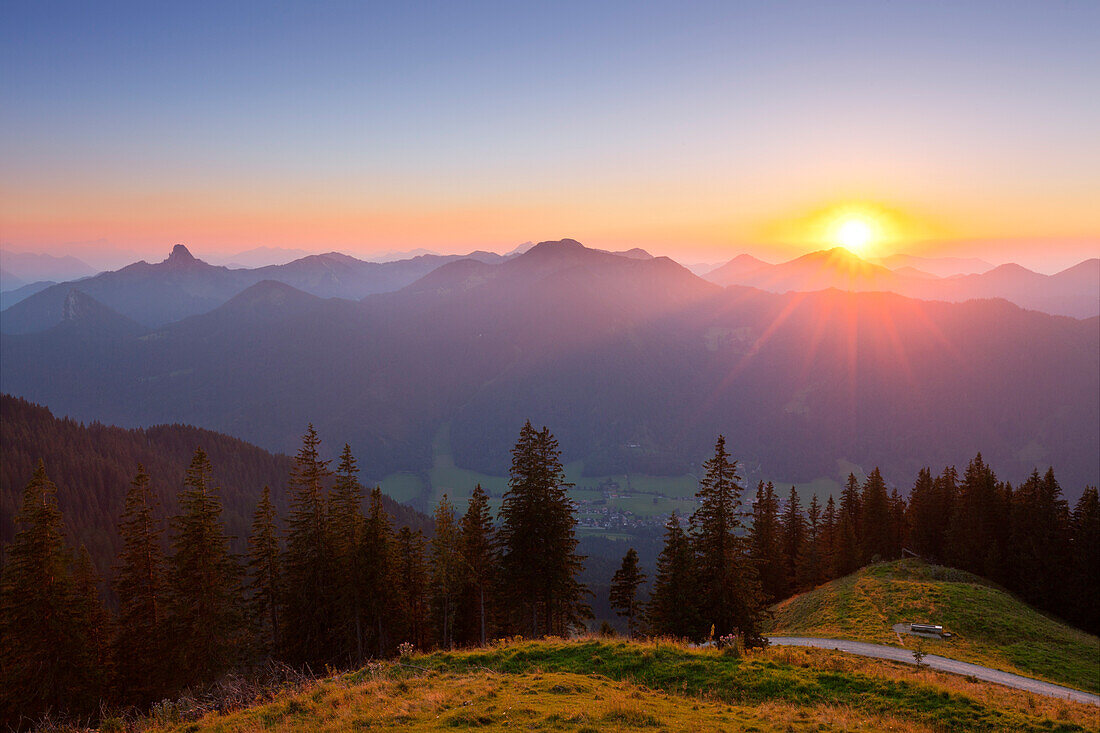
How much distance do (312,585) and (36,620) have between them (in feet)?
47.4

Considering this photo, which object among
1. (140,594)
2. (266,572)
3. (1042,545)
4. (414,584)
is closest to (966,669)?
(414,584)

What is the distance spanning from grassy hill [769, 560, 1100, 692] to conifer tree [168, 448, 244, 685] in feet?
132

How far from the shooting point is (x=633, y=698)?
16.4 meters

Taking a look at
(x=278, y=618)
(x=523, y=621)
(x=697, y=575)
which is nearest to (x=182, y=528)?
(x=278, y=618)

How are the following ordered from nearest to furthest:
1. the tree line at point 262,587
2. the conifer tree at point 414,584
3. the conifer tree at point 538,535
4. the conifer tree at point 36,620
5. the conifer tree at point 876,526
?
the conifer tree at point 36,620
the tree line at point 262,587
the conifer tree at point 538,535
the conifer tree at point 414,584
the conifer tree at point 876,526

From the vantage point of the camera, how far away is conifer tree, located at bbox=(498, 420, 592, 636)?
1428 inches

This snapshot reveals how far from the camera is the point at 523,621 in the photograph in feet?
140

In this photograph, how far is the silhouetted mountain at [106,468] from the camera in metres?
117

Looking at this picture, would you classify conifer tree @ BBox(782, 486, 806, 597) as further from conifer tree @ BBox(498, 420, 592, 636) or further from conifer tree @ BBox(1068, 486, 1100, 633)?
conifer tree @ BBox(498, 420, 592, 636)

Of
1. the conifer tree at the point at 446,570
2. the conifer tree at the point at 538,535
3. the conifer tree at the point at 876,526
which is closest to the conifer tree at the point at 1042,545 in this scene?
the conifer tree at the point at 876,526

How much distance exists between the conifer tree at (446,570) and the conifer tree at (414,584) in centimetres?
144

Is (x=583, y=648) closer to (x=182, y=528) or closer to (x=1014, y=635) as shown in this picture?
(x=182, y=528)

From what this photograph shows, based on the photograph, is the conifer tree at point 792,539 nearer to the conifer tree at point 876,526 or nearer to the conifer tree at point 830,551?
the conifer tree at point 830,551

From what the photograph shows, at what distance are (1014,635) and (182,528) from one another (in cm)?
5571
